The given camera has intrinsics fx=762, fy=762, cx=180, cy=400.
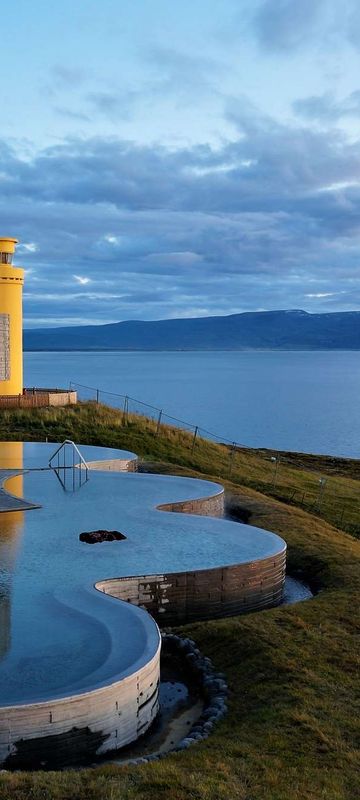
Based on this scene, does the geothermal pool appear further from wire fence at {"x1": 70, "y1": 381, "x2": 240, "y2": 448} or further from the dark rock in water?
wire fence at {"x1": 70, "y1": 381, "x2": 240, "y2": 448}

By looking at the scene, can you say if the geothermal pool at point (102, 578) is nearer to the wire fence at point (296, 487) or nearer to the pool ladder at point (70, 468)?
the pool ladder at point (70, 468)

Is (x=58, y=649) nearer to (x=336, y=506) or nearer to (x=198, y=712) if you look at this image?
(x=198, y=712)

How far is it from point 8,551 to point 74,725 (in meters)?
4.94

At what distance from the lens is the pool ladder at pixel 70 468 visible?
1750cm

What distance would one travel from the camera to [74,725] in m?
6.96

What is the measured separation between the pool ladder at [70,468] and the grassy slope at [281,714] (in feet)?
16.9

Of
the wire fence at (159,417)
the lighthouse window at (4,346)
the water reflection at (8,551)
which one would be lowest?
the wire fence at (159,417)

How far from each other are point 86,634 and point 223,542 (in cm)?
467

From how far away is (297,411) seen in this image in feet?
268

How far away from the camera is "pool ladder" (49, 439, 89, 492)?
57.4 ft

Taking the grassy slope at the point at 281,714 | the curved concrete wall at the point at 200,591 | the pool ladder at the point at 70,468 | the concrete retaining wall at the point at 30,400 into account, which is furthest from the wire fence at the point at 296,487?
the curved concrete wall at the point at 200,591

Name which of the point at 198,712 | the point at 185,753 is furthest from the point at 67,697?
the point at 198,712

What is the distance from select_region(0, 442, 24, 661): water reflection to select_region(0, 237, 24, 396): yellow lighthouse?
994 cm

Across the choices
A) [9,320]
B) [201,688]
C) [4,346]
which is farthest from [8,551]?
[9,320]
